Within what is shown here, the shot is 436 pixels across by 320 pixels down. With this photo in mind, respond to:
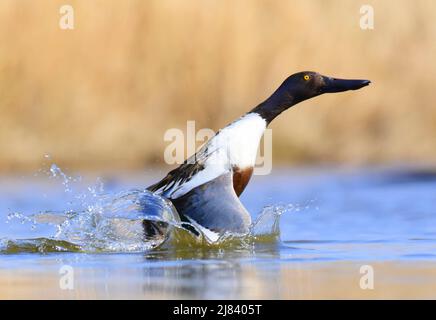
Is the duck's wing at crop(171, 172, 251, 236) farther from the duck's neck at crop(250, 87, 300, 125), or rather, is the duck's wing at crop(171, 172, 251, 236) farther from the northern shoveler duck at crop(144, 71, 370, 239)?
the duck's neck at crop(250, 87, 300, 125)

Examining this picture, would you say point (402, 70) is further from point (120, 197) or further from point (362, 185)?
point (120, 197)

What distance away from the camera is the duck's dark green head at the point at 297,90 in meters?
7.75

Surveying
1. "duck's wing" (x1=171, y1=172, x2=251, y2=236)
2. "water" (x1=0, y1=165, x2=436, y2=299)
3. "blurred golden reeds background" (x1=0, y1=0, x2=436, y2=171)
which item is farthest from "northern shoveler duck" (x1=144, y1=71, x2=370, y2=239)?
"blurred golden reeds background" (x1=0, y1=0, x2=436, y2=171)

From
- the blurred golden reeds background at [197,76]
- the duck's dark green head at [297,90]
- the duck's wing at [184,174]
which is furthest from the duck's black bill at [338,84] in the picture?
the blurred golden reeds background at [197,76]

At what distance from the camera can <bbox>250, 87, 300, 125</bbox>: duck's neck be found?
7.71 m

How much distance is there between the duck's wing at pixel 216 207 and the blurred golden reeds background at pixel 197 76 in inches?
191

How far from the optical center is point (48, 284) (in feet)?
18.7

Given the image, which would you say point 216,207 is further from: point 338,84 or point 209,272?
point 338,84

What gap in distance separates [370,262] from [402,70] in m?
6.25

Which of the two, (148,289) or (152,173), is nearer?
(148,289)

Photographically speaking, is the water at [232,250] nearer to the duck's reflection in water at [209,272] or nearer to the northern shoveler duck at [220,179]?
the duck's reflection in water at [209,272]

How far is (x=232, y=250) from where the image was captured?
693cm
